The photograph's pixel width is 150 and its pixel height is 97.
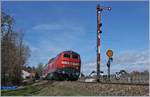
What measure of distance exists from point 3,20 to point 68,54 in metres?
9.55

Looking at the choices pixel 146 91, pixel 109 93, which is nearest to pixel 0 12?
pixel 109 93

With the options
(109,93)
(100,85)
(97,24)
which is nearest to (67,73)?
(97,24)

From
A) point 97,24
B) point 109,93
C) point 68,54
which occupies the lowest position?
point 109,93

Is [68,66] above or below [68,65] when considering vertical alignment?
below

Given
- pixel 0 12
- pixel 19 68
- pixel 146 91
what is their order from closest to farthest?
pixel 146 91, pixel 0 12, pixel 19 68

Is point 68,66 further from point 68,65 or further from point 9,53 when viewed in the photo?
point 9,53

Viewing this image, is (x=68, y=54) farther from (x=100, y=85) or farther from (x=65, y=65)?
(x=100, y=85)

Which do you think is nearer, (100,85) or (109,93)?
(109,93)

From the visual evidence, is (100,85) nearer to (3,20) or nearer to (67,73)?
(67,73)

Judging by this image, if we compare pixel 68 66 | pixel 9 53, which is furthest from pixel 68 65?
pixel 9 53

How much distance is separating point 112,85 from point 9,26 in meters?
27.7

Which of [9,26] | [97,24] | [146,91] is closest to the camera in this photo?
[146,91]

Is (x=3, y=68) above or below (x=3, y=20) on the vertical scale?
below

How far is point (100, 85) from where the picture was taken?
82.7ft
